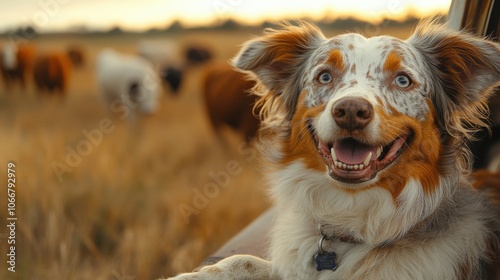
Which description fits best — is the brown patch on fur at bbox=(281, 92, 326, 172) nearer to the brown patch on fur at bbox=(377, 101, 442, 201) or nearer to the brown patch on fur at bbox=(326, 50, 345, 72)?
the brown patch on fur at bbox=(326, 50, 345, 72)

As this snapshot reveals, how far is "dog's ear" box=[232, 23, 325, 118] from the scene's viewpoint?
11.5 feet

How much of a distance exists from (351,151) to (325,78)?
465 mm

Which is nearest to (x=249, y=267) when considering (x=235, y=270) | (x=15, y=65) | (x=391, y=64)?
(x=235, y=270)

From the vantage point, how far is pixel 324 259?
3.06 metres

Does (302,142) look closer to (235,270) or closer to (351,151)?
(351,151)

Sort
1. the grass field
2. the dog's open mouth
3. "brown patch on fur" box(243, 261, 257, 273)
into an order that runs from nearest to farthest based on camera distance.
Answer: the dog's open mouth, "brown patch on fur" box(243, 261, 257, 273), the grass field

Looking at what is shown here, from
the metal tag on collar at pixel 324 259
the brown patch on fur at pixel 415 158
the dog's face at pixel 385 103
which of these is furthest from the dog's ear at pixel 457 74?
the metal tag on collar at pixel 324 259

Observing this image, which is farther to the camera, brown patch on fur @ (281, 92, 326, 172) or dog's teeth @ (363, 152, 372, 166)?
brown patch on fur @ (281, 92, 326, 172)

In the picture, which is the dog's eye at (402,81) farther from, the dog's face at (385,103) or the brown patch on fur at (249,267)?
the brown patch on fur at (249,267)

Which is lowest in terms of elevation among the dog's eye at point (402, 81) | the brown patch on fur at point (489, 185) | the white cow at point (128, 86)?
the white cow at point (128, 86)

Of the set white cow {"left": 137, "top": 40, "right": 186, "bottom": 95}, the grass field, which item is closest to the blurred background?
the grass field

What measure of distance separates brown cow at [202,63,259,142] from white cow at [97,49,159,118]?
3.14 meters

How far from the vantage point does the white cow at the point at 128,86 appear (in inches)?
525

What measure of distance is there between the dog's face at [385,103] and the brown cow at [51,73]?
12.8 meters
